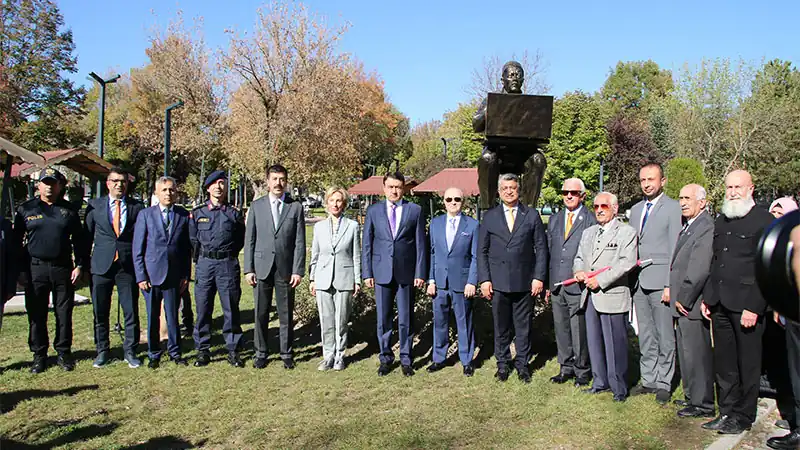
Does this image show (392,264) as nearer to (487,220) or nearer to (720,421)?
(487,220)

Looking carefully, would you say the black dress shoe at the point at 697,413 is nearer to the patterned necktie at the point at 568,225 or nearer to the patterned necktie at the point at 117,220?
the patterned necktie at the point at 568,225

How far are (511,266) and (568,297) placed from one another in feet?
2.25

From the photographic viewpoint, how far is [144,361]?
261 inches

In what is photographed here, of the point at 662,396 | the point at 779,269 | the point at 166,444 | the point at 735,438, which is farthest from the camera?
the point at 662,396

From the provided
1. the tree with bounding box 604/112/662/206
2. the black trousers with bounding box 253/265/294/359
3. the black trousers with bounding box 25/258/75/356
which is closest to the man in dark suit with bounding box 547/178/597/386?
the black trousers with bounding box 253/265/294/359

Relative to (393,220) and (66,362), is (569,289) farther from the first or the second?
(66,362)

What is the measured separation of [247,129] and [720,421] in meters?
26.2

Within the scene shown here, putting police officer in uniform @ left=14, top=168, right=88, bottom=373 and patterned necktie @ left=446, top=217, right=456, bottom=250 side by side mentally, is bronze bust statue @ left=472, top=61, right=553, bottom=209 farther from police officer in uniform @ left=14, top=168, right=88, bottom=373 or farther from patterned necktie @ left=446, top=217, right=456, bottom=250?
police officer in uniform @ left=14, top=168, right=88, bottom=373

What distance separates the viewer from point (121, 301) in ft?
21.6

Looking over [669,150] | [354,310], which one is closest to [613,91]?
[669,150]

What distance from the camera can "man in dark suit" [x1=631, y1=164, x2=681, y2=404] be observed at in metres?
5.47

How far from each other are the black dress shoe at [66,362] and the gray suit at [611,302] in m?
5.56

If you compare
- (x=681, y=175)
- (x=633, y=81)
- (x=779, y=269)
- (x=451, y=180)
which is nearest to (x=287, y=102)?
(x=451, y=180)

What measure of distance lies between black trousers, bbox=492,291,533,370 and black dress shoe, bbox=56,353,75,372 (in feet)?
15.3
